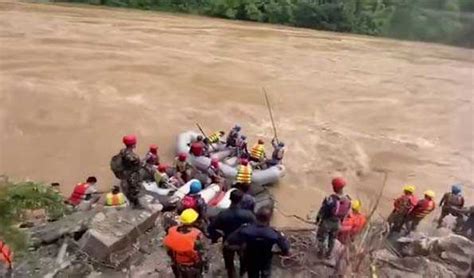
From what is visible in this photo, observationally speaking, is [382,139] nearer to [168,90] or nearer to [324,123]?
[324,123]

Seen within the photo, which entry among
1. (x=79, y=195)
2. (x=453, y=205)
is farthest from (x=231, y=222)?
(x=453, y=205)

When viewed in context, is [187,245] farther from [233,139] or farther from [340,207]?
[233,139]

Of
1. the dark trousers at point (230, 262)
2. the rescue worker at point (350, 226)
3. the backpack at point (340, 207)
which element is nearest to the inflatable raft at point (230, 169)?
the rescue worker at point (350, 226)

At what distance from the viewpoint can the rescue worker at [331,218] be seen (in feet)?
21.8

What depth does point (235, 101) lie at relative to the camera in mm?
18438

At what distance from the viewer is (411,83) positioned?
76.5 feet

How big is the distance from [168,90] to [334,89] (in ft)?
19.2

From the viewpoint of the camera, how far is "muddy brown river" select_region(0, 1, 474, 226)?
13.6 m

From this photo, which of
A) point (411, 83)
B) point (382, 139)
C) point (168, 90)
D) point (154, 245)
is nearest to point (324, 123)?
point (382, 139)

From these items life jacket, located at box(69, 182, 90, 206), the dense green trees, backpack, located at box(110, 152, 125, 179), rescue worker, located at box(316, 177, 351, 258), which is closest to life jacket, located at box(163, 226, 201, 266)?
rescue worker, located at box(316, 177, 351, 258)

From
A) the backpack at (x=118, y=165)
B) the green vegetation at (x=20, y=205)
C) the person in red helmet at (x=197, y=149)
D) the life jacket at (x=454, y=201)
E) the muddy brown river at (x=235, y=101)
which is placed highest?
the backpack at (x=118, y=165)

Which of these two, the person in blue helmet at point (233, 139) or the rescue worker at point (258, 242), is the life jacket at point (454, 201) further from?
the rescue worker at point (258, 242)

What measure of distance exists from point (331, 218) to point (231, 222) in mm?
1344

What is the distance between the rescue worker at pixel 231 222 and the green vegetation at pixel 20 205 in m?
2.09
